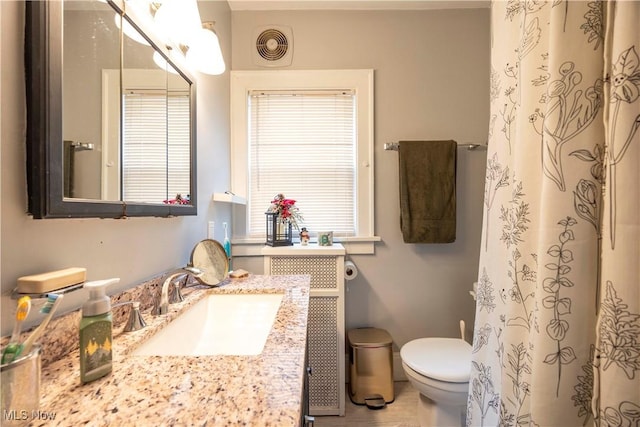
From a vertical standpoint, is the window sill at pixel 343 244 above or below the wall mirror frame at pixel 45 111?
below

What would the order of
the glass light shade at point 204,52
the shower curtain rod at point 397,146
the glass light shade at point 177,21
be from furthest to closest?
the shower curtain rod at point 397,146 → the glass light shade at point 204,52 → the glass light shade at point 177,21

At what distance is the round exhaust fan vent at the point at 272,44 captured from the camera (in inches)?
71.1

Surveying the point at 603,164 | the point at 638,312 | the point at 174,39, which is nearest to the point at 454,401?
the point at 638,312

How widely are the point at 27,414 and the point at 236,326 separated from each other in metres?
0.61

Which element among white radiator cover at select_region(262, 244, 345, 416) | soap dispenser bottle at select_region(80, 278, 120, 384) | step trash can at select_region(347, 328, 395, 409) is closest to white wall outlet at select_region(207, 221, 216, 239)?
white radiator cover at select_region(262, 244, 345, 416)

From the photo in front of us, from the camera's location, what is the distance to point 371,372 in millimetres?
1585

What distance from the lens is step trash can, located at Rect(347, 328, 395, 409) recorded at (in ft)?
5.16

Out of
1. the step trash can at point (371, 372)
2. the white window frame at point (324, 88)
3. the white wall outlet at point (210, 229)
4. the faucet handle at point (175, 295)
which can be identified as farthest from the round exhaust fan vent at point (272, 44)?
the step trash can at point (371, 372)

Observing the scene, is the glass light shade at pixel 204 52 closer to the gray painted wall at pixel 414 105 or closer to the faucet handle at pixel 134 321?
the gray painted wall at pixel 414 105

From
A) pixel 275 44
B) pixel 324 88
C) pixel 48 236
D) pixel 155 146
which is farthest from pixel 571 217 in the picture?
pixel 275 44

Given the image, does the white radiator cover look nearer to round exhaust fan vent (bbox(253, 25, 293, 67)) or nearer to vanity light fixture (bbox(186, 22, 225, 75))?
vanity light fixture (bbox(186, 22, 225, 75))

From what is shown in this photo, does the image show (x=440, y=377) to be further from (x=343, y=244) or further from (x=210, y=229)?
(x=210, y=229)

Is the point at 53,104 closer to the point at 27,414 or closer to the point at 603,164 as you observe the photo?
the point at 27,414

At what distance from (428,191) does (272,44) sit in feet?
4.77
